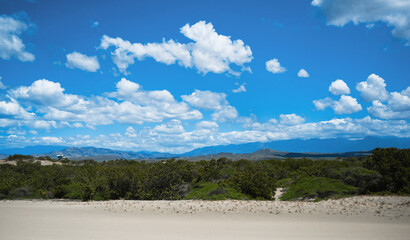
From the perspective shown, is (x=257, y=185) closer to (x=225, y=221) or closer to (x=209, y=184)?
(x=209, y=184)

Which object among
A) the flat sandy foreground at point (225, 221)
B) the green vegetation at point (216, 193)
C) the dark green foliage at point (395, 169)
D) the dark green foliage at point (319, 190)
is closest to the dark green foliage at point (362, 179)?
the dark green foliage at point (395, 169)

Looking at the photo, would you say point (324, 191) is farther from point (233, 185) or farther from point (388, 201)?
point (233, 185)

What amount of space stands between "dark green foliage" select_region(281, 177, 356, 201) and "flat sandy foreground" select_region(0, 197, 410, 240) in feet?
6.45

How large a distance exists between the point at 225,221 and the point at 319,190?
10103 mm

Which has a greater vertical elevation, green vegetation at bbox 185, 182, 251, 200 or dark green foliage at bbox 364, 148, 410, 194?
dark green foliage at bbox 364, 148, 410, 194

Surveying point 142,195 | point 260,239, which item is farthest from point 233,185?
point 260,239

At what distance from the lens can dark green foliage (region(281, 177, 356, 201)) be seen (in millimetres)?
18969

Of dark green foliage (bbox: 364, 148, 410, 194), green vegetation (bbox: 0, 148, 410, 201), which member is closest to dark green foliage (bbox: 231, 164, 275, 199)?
green vegetation (bbox: 0, 148, 410, 201)

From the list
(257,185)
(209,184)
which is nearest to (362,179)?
(257,185)

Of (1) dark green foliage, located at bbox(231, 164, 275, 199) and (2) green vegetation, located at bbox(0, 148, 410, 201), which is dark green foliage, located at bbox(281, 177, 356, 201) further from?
(1) dark green foliage, located at bbox(231, 164, 275, 199)

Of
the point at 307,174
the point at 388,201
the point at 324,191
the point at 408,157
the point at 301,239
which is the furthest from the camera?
the point at 307,174

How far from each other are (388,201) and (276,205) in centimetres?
680

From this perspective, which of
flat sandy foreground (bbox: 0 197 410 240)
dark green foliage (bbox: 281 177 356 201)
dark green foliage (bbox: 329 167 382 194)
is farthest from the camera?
dark green foliage (bbox: 329 167 382 194)

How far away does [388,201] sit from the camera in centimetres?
1588
